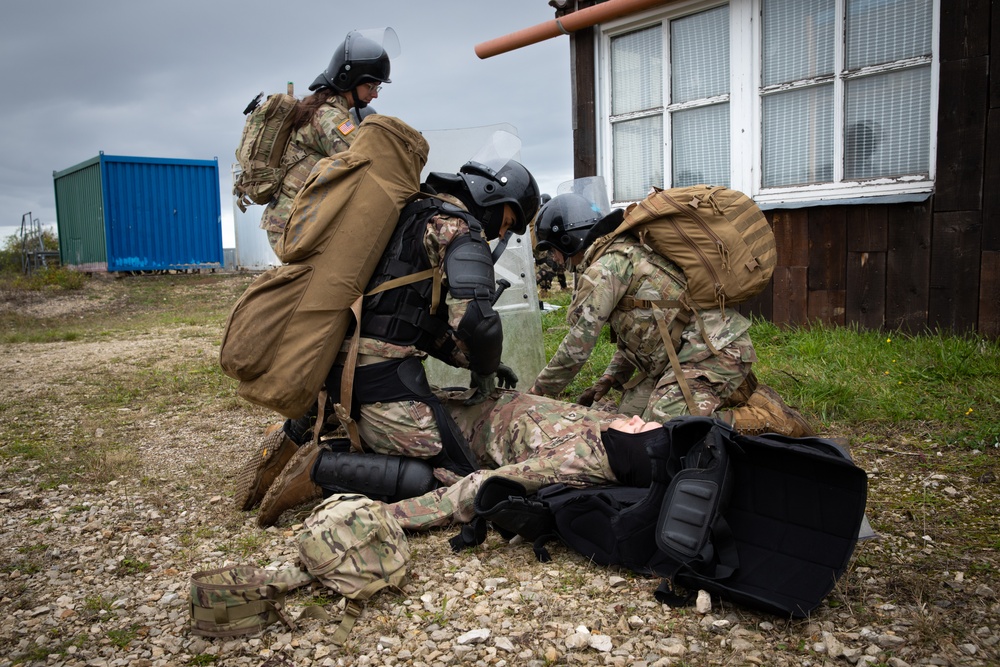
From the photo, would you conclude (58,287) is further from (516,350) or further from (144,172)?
(516,350)

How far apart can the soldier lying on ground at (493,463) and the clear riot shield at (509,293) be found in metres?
1.64

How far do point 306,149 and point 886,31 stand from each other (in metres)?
4.32

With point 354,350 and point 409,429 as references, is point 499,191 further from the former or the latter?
point 409,429

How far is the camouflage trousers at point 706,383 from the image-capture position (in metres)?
3.64

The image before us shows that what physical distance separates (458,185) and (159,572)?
7.00 ft

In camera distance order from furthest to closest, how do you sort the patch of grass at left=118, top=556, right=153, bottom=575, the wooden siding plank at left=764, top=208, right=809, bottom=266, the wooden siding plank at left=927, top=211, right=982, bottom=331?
1. the wooden siding plank at left=764, top=208, right=809, bottom=266
2. the wooden siding plank at left=927, top=211, right=982, bottom=331
3. the patch of grass at left=118, top=556, right=153, bottom=575

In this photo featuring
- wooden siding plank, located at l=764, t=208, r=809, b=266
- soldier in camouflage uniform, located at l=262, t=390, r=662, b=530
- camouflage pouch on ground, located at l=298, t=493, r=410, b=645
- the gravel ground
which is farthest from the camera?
wooden siding plank, located at l=764, t=208, r=809, b=266

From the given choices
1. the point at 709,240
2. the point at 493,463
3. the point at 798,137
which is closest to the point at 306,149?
the point at 493,463

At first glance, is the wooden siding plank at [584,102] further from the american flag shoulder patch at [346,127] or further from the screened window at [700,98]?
the american flag shoulder patch at [346,127]

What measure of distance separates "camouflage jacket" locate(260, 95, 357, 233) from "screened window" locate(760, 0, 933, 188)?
3.54 metres

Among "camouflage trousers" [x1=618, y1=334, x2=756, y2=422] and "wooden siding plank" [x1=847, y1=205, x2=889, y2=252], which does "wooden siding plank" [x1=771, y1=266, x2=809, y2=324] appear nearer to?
"wooden siding plank" [x1=847, y1=205, x2=889, y2=252]

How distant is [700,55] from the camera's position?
6578mm

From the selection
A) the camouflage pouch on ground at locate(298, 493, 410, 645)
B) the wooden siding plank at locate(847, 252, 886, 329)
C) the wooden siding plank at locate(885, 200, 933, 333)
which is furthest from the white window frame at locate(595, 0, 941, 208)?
the camouflage pouch on ground at locate(298, 493, 410, 645)

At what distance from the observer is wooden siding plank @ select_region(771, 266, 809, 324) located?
6.14 meters
